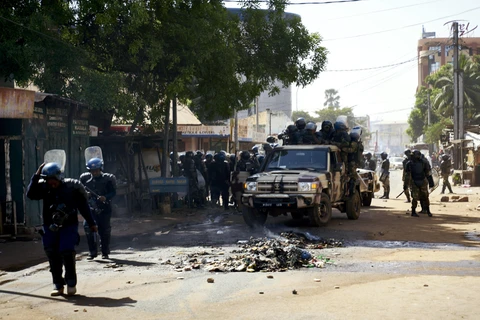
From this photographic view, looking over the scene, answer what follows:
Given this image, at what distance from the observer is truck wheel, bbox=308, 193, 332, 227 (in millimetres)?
15805

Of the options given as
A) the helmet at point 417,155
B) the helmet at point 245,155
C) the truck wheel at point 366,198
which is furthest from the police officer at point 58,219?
the truck wheel at point 366,198

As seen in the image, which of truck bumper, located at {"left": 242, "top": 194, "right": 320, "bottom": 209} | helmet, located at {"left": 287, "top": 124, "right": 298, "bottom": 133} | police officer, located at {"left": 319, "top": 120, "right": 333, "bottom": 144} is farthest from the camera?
police officer, located at {"left": 319, "top": 120, "right": 333, "bottom": 144}

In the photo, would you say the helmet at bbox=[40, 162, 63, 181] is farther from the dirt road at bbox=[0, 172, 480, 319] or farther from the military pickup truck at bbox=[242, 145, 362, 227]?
the military pickup truck at bbox=[242, 145, 362, 227]

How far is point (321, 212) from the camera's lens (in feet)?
53.6

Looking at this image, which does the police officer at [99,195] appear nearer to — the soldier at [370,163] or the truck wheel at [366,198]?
the truck wheel at [366,198]

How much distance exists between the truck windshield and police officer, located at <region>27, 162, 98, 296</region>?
28.3ft

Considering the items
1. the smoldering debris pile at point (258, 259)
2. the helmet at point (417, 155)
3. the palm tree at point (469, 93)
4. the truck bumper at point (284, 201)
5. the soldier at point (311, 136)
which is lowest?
the smoldering debris pile at point (258, 259)

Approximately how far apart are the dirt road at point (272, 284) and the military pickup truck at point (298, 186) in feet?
2.41

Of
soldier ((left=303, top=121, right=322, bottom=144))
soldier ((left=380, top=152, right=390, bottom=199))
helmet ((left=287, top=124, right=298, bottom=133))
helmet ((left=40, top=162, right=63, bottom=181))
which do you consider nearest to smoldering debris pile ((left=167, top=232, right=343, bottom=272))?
helmet ((left=40, top=162, right=63, bottom=181))

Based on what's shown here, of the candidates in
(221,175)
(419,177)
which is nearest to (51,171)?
(419,177)

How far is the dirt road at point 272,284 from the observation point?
743cm

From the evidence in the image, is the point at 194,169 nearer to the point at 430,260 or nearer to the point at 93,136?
the point at 93,136

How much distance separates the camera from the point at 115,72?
19.3 meters

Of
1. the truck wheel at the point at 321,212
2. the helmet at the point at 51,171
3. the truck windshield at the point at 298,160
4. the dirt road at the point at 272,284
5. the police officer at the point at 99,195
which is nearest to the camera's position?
the dirt road at the point at 272,284
